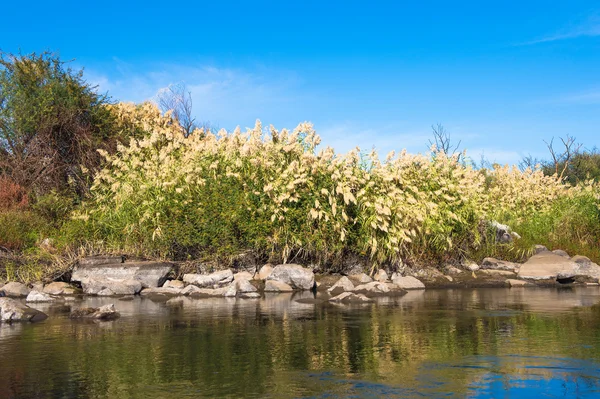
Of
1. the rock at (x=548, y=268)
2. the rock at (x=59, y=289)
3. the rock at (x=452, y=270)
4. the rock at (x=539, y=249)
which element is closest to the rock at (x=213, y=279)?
the rock at (x=59, y=289)

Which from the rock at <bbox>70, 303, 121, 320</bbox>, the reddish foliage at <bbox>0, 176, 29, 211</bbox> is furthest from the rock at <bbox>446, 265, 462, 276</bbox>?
the reddish foliage at <bbox>0, 176, 29, 211</bbox>

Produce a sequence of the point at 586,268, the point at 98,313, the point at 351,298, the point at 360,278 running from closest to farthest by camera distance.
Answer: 1. the point at 98,313
2. the point at 351,298
3. the point at 360,278
4. the point at 586,268

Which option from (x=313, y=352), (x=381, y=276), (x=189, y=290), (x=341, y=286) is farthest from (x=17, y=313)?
(x=381, y=276)

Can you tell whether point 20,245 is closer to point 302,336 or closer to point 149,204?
point 149,204

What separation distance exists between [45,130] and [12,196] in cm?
297

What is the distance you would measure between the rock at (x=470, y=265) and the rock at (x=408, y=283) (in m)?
2.65

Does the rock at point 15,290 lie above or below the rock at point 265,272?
below

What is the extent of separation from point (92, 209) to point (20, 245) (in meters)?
2.40

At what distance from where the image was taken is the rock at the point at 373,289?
15922mm

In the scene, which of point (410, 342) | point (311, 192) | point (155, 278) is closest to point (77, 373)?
point (410, 342)

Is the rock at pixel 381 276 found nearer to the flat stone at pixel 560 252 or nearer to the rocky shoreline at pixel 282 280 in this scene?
the rocky shoreline at pixel 282 280

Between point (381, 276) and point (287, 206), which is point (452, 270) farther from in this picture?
point (287, 206)

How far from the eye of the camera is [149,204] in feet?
63.2

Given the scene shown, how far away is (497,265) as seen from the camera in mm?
19953
